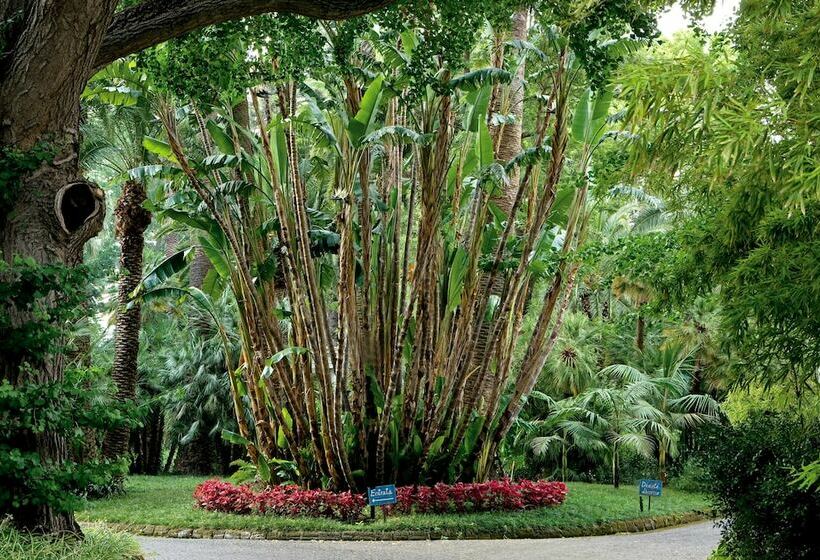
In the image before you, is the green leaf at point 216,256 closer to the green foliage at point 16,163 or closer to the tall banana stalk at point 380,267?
the tall banana stalk at point 380,267

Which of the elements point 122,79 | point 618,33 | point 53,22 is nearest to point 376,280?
point 122,79

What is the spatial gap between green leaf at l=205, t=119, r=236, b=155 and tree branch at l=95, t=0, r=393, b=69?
227 inches

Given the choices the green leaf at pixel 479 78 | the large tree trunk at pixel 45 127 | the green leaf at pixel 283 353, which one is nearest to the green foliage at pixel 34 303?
the large tree trunk at pixel 45 127

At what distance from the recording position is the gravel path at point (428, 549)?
923cm

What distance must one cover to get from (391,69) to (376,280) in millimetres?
3186

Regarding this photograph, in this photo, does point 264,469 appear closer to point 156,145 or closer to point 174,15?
point 156,145

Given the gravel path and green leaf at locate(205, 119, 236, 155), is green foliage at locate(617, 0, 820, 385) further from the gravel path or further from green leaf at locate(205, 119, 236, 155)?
green leaf at locate(205, 119, 236, 155)

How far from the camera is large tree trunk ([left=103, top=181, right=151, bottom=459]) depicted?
16266mm

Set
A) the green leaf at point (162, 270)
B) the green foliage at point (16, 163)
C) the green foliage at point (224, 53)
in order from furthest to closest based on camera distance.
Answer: the green leaf at point (162, 270) → the green foliage at point (224, 53) → the green foliage at point (16, 163)

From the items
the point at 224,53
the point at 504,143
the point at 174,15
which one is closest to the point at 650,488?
the point at 504,143

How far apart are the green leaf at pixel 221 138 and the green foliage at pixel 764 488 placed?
8242mm

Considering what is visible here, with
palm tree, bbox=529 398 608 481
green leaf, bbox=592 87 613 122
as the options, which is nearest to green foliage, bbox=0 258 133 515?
green leaf, bbox=592 87 613 122

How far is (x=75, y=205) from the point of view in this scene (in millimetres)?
6340

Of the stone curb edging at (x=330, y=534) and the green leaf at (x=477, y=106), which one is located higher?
the green leaf at (x=477, y=106)
